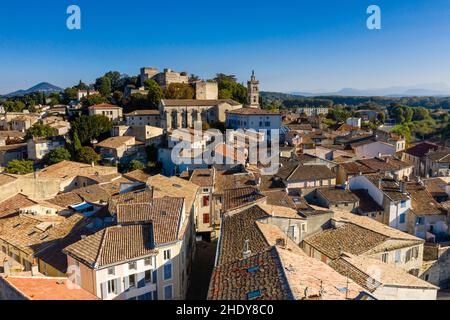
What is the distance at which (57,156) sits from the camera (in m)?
55.2

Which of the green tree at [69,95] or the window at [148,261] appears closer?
the window at [148,261]

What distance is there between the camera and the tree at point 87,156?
5497 centimetres

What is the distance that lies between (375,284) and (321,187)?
18.8m

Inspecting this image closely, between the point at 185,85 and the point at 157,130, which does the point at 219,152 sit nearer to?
the point at 157,130

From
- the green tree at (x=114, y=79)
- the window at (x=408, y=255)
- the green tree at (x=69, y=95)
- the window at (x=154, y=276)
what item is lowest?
the window at (x=408, y=255)

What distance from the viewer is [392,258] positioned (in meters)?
24.4

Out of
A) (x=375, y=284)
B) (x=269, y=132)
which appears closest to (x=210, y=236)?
(x=375, y=284)

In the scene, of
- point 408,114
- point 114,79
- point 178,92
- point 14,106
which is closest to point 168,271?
point 178,92

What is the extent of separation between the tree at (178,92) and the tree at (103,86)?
25.4 m

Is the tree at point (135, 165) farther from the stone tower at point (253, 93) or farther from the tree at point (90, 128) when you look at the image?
the stone tower at point (253, 93)

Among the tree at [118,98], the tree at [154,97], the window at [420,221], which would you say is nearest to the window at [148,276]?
the window at [420,221]

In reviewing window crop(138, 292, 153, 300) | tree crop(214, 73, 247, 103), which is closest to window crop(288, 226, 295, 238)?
window crop(138, 292, 153, 300)

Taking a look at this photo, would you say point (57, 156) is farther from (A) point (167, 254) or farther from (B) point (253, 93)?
(B) point (253, 93)

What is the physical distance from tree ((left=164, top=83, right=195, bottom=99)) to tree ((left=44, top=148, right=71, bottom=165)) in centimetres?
2948
